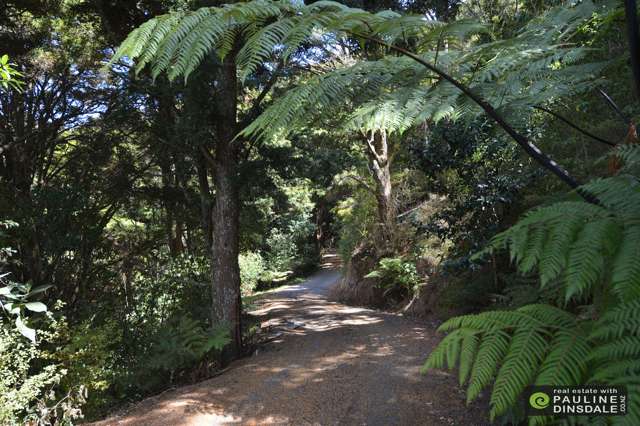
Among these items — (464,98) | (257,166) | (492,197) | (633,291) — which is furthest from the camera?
(257,166)

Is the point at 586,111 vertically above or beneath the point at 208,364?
above

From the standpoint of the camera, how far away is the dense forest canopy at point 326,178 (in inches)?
43.4

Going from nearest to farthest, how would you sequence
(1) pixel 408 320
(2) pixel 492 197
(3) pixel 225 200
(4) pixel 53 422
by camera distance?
(4) pixel 53 422 < (2) pixel 492 197 < (3) pixel 225 200 < (1) pixel 408 320

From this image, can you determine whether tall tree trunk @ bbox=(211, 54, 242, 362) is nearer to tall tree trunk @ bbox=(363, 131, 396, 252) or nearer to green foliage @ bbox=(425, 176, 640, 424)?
tall tree trunk @ bbox=(363, 131, 396, 252)

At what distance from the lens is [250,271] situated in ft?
54.0

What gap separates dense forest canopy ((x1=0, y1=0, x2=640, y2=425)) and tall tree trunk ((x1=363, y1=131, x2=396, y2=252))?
7 cm

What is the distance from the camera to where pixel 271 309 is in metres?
11.4

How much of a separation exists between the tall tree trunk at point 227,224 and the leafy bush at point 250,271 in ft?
30.6

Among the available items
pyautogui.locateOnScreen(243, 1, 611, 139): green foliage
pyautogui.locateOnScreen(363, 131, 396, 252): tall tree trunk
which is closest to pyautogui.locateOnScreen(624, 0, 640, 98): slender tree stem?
pyautogui.locateOnScreen(243, 1, 611, 139): green foliage

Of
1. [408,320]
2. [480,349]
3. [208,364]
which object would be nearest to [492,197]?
[408,320]

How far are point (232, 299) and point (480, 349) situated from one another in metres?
6.07

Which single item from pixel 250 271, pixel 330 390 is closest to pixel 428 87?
pixel 330 390

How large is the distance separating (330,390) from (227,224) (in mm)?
3392

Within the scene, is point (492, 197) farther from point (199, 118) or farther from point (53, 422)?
point (53, 422)
